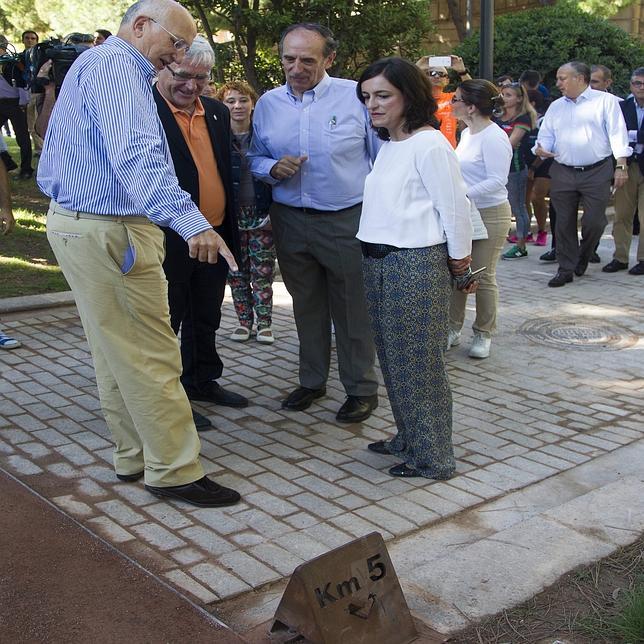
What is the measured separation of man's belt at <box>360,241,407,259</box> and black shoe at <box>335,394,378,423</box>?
1.25m

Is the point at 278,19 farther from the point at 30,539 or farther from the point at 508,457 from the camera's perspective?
the point at 30,539

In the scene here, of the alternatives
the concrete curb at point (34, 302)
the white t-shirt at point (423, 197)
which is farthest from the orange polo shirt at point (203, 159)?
the concrete curb at point (34, 302)

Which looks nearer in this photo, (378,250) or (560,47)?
(378,250)

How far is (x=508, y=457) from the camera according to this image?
16.1 ft

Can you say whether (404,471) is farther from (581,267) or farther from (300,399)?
(581,267)

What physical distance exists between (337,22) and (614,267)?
5.15m

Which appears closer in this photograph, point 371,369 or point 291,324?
point 371,369

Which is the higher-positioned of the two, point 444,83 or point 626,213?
point 444,83

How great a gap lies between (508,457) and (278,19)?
27.2 ft

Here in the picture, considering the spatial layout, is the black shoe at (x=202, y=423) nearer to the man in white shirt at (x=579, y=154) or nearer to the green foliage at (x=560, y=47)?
the man in white shirt at (x=579, y=154)

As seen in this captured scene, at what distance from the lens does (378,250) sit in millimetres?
4430

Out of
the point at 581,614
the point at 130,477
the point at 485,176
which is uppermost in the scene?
the point at 485,176

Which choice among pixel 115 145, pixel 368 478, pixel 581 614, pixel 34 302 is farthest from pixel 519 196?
pixel 581 614

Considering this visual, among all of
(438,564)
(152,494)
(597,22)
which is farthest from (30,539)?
(597,22)
